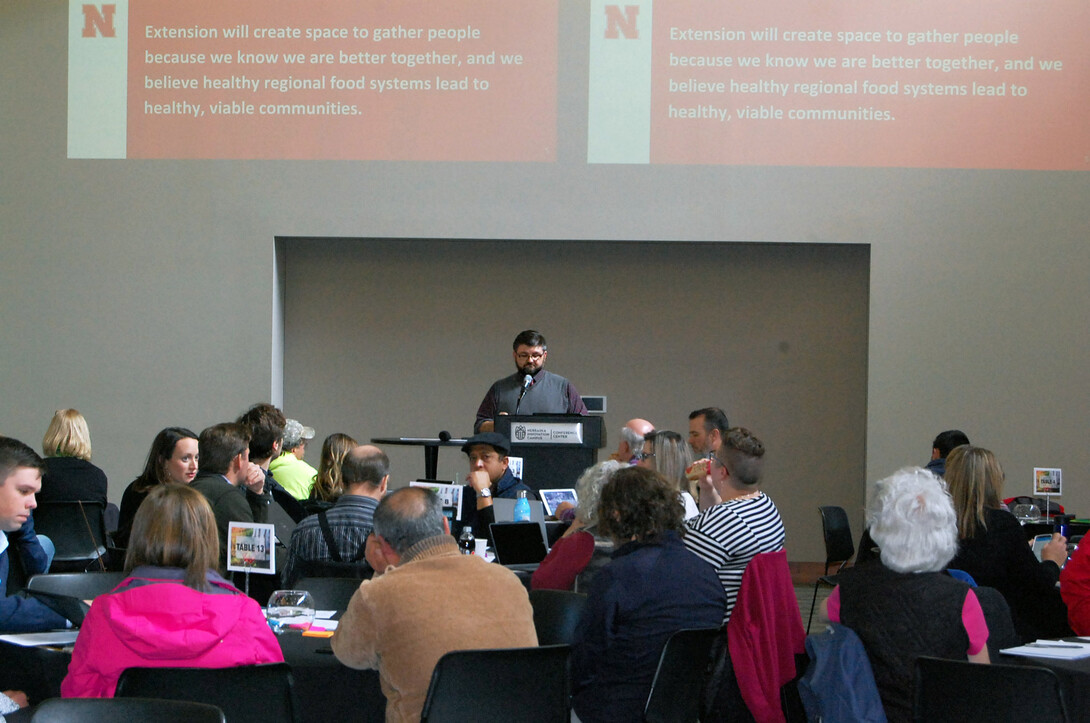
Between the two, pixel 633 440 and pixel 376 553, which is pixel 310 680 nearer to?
pixel 376 553

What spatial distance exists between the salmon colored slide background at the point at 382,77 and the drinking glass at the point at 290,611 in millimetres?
4736

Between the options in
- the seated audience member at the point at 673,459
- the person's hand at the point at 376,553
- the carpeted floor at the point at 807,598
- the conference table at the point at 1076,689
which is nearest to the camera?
the person's hand at the point at 376,553

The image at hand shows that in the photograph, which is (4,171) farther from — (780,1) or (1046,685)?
(1046,685)

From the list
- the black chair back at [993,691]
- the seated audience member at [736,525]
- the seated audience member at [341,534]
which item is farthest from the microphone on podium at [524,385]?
the black chair back at [993,691]

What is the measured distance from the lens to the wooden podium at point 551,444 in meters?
5.49

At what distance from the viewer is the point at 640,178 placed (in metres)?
7.50

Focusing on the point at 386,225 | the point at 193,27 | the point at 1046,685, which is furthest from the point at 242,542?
the point at 193,27

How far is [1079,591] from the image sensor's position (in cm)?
336

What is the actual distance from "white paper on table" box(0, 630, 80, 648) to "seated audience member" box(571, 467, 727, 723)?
1343 millimetres

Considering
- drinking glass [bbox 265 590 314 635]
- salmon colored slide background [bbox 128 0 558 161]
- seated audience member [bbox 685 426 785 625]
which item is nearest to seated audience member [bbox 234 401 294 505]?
drinking glass [bbox 265 590 314 635]

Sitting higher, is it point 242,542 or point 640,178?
point 640,178

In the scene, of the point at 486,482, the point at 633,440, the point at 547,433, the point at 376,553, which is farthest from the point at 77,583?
the point at 633,440

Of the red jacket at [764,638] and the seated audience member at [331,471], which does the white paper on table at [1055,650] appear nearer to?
the red jacket at [764,638]

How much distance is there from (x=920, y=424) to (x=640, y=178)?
257 cm
